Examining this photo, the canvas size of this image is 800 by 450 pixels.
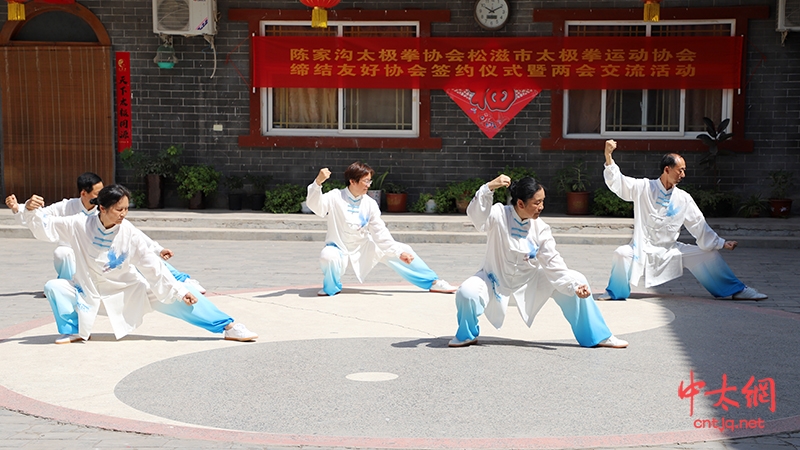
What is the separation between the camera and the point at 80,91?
15172 mm

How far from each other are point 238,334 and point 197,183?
8034 mm

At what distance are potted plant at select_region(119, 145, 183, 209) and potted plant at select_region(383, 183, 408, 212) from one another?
3.23m

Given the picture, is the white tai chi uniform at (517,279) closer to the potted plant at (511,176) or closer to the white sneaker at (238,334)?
the white sneaker at (238,334)

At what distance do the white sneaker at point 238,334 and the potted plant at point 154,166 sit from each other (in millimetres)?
8306

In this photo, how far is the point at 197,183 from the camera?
1473cm

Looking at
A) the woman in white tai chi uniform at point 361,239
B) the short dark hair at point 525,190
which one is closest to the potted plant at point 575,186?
the woman in white tai chi uniform at point 361,239

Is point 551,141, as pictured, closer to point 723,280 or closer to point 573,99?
point 573,99

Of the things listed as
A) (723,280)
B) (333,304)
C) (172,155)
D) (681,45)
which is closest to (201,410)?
(333,304)

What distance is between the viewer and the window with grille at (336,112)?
15.3m

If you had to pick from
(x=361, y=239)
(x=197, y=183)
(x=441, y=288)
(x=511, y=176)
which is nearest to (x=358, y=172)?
(x=361, y=239)

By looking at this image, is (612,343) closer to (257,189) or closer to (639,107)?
(639,107)

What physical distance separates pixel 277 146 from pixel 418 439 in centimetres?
1079

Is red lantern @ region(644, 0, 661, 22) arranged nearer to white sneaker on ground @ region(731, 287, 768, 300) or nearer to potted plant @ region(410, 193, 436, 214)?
potted plant @ region(410, 193, 436, 214)

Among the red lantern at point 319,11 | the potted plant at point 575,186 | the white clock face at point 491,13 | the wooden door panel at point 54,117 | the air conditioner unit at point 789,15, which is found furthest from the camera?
the wooden door panel at point 54,117
